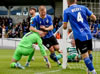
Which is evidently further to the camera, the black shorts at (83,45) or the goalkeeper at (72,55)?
the goalkeeper at (72,55)

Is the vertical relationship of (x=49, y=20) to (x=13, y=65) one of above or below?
above

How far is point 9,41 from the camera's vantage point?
23719 mm

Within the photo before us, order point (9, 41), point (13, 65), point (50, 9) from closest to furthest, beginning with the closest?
point (13, 65) → point (9, 41) → point (50, 9)

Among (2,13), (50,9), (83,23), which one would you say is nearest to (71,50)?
(83,23)

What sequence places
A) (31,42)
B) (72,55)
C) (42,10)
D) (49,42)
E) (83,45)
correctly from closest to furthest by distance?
(83,45) < (31,42) < (42,10) < (49,42) < (72,55)

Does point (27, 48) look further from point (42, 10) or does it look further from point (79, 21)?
point (79, 21)

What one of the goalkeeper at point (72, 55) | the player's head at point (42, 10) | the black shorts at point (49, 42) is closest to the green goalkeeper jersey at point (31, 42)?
the player's head at point (42, 10)

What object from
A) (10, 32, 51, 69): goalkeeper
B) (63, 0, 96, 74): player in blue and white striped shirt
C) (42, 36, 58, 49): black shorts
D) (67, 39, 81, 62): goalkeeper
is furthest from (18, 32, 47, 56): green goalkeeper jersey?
(63, 0, 96, 74): player in blue and white striped shirt

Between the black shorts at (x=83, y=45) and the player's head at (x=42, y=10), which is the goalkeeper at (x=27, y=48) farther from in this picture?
the black shorts at (x=83, y=45)

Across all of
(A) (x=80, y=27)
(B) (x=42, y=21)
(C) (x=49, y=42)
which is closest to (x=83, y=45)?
(A) (x=80, y=27)

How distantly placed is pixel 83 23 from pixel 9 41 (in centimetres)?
1762

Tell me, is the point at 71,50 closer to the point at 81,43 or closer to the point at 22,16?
the point at 81,43

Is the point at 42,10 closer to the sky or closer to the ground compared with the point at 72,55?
closer to the sky

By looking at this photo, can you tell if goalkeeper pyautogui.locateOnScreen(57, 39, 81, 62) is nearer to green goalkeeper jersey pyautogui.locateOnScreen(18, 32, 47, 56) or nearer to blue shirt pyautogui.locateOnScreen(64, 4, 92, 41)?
green goalkeeper jersey pyautogui.locateOnScreen(18, 32, 47, 56)
